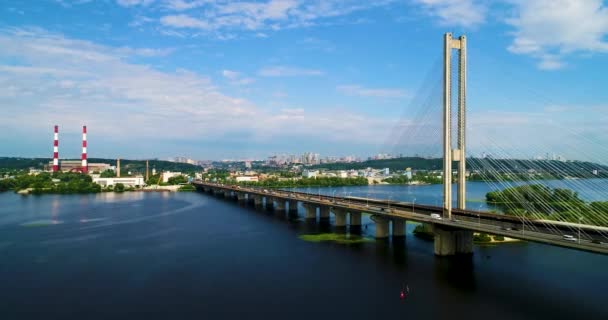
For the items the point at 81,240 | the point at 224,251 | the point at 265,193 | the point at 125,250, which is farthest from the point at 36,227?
the point at 265,193

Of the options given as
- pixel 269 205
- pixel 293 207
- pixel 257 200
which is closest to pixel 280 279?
pixel 293 207

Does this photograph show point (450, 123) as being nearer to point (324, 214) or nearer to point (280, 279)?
point (280, 279)

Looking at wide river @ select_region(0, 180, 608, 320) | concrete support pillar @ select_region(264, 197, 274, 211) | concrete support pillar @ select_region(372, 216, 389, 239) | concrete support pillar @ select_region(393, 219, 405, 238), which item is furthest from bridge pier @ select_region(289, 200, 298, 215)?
concrete support pillar @ select_region(393, 219, 405, 238)

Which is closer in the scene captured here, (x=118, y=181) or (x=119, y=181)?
(x=118, y=181)

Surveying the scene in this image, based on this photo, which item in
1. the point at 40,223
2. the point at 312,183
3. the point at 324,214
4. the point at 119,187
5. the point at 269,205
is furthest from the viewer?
the point at 312,183

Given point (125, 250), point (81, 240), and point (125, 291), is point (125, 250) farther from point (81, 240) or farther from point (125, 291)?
point (125, 291)

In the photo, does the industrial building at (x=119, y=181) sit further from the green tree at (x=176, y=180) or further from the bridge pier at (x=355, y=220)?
the bridge pier at (x=355, y=220)

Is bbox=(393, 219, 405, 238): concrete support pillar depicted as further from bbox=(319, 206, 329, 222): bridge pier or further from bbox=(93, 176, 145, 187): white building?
bbox=(93, 176, 145, 187): white building
